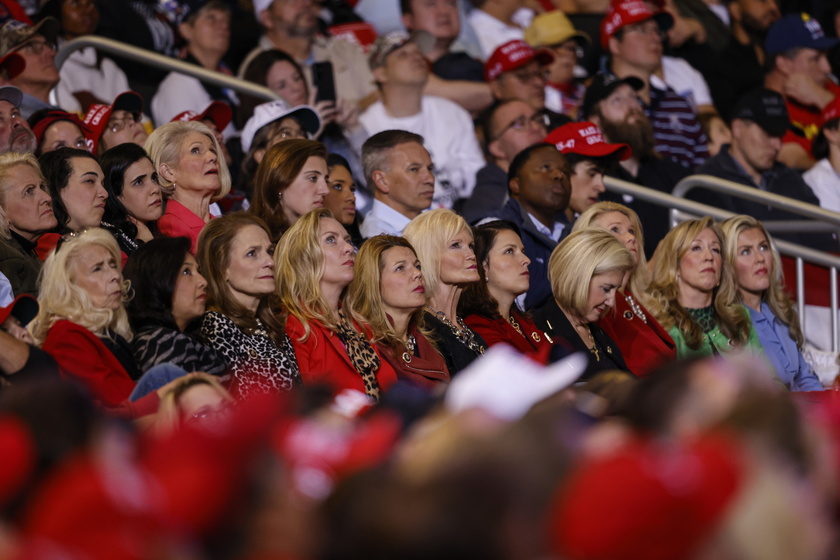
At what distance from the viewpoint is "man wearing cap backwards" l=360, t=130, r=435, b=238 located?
5941mm

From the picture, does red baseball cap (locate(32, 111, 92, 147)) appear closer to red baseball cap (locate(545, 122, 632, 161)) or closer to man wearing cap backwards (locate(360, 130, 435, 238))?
man wearing cap backwards (locate(360, 130, 435, 238))

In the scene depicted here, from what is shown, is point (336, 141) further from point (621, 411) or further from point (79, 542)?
point (79, 542)

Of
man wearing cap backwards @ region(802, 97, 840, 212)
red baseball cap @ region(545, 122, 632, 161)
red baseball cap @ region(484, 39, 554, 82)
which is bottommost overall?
man wearing cap backwards @ region(802, 97, 840, 212)

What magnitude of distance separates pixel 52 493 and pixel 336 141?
210 inches

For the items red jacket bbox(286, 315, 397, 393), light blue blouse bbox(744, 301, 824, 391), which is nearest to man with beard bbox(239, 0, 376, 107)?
light blue blouse bbox(744, 301, 824, 391)

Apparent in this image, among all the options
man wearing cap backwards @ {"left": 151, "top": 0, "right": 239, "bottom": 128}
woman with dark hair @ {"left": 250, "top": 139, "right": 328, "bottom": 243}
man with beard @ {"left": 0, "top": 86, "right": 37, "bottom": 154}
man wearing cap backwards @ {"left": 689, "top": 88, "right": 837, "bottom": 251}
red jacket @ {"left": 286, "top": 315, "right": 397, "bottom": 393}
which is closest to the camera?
red jacket @ {"left": 286, "top": 315, "right": 397, "bottom": 393}

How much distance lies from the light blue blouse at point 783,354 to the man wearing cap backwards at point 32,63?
3554 mm

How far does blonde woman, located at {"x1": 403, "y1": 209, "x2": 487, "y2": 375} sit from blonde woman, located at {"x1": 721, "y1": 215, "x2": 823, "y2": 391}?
1.57 metres

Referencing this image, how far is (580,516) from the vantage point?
157 cm

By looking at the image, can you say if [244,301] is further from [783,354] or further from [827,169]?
[827,169]

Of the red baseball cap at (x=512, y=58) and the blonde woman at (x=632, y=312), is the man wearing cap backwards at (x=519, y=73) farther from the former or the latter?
the blonde woman at (x=632, y=312)

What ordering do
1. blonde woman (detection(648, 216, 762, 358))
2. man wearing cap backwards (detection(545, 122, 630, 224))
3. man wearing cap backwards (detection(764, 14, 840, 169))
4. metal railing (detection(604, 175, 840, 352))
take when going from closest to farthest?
blonde woman (detection(648, 216, 762, 358))
metal railing (detection(604, 175, 840, 352))
man wearing cap backwards (detection(545, 122, 630, 224))
man wearing cap backwards (detection(764, 14, 840, 169))

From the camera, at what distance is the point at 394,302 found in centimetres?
495

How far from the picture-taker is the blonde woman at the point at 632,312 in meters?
5.59
